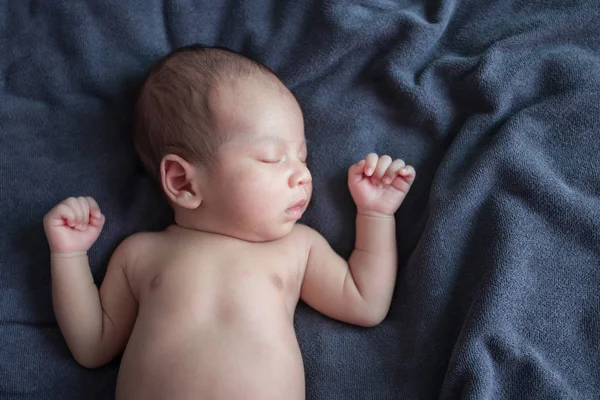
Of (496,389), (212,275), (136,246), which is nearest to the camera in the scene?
(496,389)

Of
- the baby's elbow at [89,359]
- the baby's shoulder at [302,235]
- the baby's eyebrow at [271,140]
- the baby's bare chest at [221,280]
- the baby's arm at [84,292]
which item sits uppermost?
the baby's eyebrow at [271,140]

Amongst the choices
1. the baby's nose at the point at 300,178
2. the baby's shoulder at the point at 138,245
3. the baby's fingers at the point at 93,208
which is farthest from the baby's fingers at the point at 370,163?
the baby's fingers at the point at 93,208

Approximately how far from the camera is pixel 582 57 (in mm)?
1326

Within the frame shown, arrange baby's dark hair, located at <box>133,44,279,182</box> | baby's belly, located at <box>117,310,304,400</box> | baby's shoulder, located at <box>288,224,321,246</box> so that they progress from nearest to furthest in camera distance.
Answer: baby's belly, located at <box>117,310,304,400</box> < baby's dark hair, located at <box>133,44,279,182</box> < baby's shoulder, located at <box>288,224,321,246</box>

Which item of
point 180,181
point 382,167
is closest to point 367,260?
point 382,167

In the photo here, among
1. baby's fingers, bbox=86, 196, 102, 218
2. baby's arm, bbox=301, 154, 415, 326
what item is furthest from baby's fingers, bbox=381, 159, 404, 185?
baby's fingers, bbox=86, 196, 102, 218

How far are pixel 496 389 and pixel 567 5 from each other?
85 centimetres

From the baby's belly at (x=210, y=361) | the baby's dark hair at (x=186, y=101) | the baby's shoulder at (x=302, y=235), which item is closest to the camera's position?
the baby's belly at (x=210, y=361)

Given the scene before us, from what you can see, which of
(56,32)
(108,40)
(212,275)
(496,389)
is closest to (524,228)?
(496,389)

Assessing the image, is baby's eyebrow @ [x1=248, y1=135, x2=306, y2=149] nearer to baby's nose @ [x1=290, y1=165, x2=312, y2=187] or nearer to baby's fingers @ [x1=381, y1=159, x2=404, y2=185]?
baby's nose @ [x1=290, y1=165, x2=312, y2=187]

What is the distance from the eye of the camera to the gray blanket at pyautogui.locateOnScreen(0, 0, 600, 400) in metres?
1.22

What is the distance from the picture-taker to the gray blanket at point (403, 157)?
1219 mm

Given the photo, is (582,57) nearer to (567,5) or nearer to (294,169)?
(567,5)

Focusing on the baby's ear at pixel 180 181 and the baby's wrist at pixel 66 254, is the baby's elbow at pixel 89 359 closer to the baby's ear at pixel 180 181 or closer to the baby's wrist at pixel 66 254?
the baby's wrist at pixel 66 254
